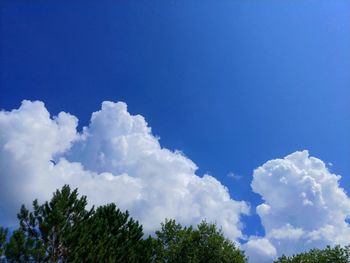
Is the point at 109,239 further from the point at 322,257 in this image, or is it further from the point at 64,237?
the point at 322,257

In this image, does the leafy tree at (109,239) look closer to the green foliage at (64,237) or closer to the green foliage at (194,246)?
the green foliage at (64,237)

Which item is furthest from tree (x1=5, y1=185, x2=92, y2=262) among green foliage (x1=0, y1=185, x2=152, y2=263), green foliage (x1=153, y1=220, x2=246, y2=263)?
green foliage (x1=153, y1=220, x2=246, y2=263)

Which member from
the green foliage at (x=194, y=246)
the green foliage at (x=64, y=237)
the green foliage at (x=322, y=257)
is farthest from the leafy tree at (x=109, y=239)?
the green foliage at (x=322, y=257)

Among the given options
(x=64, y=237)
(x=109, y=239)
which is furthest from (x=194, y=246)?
(x=64, y=237)

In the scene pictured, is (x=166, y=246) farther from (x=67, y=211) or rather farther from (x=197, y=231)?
(x=67, y=211)

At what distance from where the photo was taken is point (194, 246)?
57.1 m

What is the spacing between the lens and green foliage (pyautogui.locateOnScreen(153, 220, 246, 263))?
55.6 m

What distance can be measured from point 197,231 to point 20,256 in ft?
118

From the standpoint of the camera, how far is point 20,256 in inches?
1091

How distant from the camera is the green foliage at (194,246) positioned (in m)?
55.6

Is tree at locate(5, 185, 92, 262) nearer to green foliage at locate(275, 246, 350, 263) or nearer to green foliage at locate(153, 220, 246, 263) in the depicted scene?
green foliage at locate(153, 220, 246, 263)

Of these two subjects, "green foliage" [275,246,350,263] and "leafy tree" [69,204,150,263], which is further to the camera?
"green foliage" [275,246,350,263]

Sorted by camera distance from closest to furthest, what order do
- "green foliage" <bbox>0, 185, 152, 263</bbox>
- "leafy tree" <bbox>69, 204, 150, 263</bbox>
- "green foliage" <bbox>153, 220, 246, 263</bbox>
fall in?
"green foliage" <bbox>0, 185, 152, 263</bbox> < "leafy tree" <bbox>69, 204, 150, 263</bbox> < "green foliage" <bbox>153, 220, 246, 263</bbox>

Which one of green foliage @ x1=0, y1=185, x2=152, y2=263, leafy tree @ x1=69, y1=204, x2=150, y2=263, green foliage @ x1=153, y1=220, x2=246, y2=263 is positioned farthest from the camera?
green foliage @ x1=153, y1=220, x2=246, y2=263
